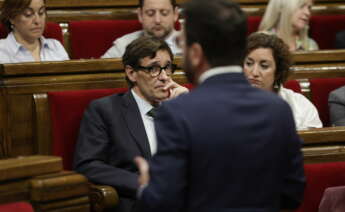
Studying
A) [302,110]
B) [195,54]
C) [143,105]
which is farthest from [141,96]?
[195,54]

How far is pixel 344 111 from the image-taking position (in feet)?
4.34

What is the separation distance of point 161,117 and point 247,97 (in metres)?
0.07

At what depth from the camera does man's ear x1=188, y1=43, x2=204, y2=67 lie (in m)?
0.61

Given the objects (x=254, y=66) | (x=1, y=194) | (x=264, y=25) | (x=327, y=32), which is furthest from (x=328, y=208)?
(x=327, y=32)

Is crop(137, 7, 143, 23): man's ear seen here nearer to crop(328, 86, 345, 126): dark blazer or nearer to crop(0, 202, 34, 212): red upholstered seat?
crop(328, 86, 345, 126): dark blazer

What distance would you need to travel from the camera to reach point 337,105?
1.32 meters

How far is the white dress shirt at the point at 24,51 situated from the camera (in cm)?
135

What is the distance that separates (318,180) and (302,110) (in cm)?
31

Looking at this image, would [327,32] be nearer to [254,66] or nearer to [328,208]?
[254,66]

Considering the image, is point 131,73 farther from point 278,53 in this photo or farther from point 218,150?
point 218,150

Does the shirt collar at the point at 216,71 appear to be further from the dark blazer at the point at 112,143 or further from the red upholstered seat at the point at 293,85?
the red upholstered seat at the point at 293,85

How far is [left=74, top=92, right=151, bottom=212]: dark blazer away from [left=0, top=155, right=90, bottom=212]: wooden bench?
0.45 ft

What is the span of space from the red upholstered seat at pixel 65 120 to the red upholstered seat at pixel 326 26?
2.45 ft

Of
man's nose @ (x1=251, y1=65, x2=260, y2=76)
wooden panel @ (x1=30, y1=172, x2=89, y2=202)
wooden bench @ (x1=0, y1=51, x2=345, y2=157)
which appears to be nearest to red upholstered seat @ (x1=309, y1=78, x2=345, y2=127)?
man's nose @ (x1=251, y1=65, x2=260, y2=76)
